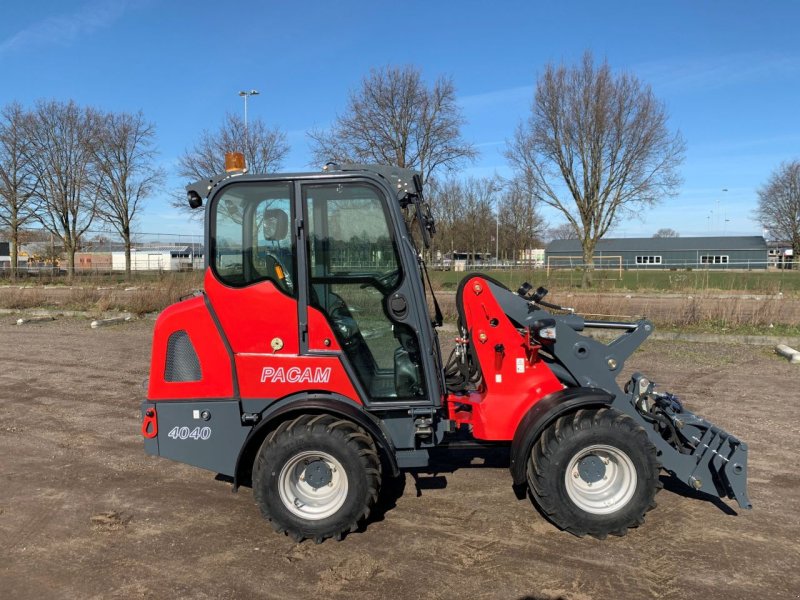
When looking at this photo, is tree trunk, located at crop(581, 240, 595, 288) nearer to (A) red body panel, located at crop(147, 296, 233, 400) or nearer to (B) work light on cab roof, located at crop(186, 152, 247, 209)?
(B) work light on cab roof, located at crop(186, 152, 247, 209)

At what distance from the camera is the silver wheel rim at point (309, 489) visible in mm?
3730

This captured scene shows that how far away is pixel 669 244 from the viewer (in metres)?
74.8

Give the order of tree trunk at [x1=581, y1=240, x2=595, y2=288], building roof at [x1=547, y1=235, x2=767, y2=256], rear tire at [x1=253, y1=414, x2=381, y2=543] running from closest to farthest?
rear tire at [x1=253, y1=414, x2=381, y2=543] → tree trunk at [x1=581, y1=240, x2=595, y2=288] → building roof at [x1=547, y1=235, x2=767, y2=256]

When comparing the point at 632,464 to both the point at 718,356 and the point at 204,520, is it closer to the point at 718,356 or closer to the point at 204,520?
the point at 204,520

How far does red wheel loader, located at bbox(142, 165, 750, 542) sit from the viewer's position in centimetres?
375

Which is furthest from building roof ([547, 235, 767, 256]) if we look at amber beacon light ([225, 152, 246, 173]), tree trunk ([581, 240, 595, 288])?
amber beacon light ([225, 152, 246, 173])

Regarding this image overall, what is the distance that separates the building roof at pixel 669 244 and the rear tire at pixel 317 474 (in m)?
70.9

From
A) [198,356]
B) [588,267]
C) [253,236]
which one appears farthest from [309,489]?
[588,267]

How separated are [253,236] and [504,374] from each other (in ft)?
6.46

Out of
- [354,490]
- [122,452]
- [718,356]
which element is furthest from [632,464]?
[718,356]

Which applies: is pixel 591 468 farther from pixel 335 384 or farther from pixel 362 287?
pixel 362 287

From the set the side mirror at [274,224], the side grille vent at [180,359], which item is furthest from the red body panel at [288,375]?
the side mirror at [274,224]

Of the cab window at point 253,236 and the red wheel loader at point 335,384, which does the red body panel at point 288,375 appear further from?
the cab window at point 253,236

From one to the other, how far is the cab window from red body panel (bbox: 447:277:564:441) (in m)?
1.39
